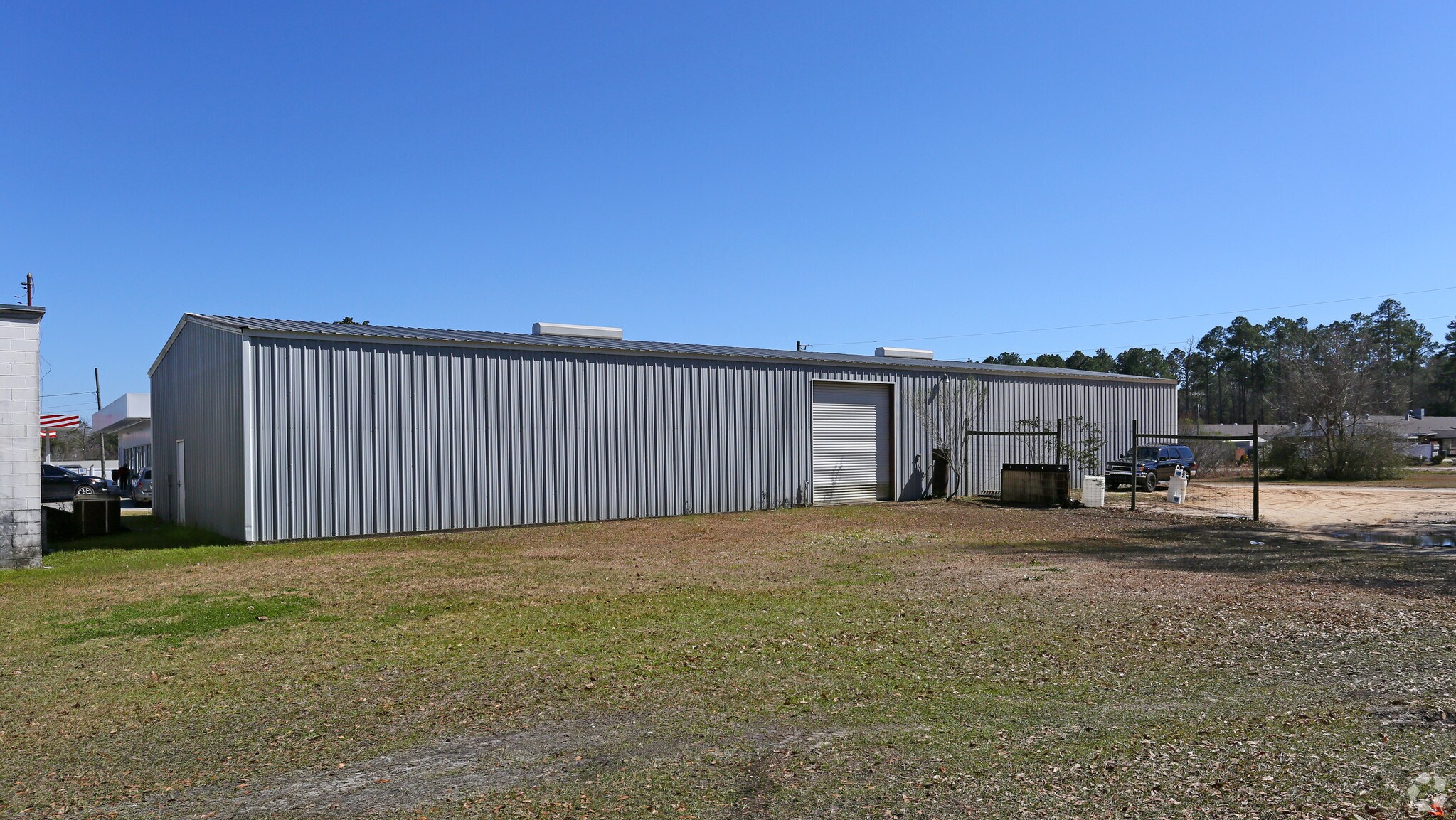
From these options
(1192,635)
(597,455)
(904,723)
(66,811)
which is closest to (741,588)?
(1192,635)

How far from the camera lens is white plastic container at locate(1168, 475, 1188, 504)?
23297mm

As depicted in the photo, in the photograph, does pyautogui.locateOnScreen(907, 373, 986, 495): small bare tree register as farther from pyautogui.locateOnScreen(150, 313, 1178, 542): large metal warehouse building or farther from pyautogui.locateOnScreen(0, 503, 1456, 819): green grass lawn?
pyautogui.locateOnScreen(0, 503, 1456, 819): green grass lawn

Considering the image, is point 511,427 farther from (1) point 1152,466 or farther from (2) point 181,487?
(1) point 1152,466

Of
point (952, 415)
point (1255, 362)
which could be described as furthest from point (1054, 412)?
point (1255, 362)

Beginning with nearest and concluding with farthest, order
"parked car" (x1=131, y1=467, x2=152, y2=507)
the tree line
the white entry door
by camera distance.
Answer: the white entry door → "parked car" (x1=131, y1=467, x2=152, y2=507) → the tree line

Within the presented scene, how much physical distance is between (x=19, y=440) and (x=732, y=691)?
11.8 meters

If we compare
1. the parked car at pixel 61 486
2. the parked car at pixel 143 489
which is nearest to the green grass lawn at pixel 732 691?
the parked car at pixel 143 489

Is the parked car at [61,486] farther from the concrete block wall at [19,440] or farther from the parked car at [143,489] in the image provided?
the concrete block wall at [19,440]

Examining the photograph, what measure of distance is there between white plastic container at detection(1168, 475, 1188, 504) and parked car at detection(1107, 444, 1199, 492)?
7.44ft

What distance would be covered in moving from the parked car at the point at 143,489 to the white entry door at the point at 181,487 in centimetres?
985

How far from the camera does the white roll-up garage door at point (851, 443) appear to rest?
24094 mm

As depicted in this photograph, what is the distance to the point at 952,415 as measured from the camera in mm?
26562

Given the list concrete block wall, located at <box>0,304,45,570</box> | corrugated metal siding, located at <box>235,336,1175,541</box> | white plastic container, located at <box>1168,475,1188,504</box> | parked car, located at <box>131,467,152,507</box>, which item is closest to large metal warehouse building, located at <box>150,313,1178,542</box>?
corrugated metal siding, located at <box>235,336,1175,541</box>

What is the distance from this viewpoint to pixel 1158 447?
33.0 metres
